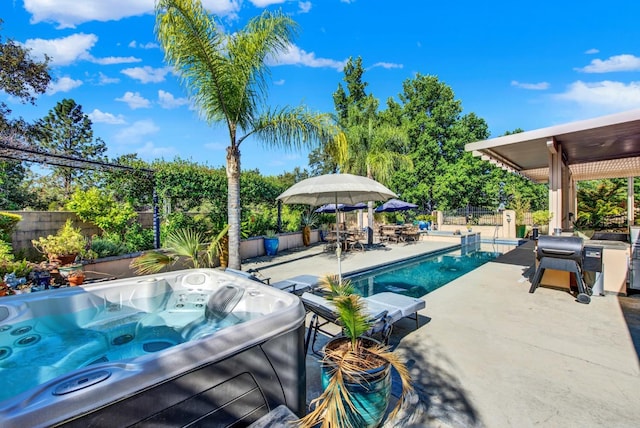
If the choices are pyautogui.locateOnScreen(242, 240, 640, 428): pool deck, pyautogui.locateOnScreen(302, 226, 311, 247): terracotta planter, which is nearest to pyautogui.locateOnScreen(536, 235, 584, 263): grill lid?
pyautogui.locateOnScreen(242, 240, 640, 428): pool deck

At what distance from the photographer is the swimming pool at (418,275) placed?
766 cm

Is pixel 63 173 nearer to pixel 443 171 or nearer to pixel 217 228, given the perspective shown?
pixel 217 228

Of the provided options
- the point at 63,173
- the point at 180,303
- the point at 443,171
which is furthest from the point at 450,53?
the point at 63,173

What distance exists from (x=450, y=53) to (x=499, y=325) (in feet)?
60.1

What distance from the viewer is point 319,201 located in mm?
8016

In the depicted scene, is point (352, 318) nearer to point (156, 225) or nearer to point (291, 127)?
point (291, 127)

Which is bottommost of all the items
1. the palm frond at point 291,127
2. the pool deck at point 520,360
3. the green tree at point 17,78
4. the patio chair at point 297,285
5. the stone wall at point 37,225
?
the pool deck at point 520,360

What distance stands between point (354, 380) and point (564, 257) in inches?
226

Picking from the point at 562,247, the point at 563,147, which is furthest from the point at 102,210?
the point at 563,147

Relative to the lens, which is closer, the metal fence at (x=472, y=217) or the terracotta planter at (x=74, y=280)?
the terracotta planter at (x=74, y=280)

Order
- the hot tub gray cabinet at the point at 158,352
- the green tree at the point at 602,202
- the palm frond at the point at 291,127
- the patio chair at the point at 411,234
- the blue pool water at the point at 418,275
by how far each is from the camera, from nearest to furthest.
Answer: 1. the hot tub gray cabinet at the point at 158,352
2. the blue pool water at the point at 418,275
3. the palm frond at the point at 291,127
4. the green tree at the point at 602,202
5. the patio chair at the point at 411,234

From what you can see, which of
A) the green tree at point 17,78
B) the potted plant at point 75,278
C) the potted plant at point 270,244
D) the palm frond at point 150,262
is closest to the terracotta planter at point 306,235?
the potted plant at point 270,244

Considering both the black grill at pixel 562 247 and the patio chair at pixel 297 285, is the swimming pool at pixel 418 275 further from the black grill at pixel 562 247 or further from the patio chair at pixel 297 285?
the black grill at pixel 562 247

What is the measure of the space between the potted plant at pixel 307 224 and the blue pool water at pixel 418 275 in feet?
16.6
